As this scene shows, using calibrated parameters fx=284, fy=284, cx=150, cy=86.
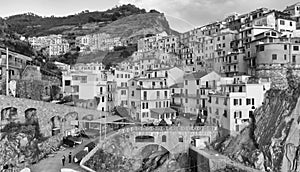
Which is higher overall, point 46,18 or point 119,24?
point 46,18

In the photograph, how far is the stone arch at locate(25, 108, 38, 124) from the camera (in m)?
27.0

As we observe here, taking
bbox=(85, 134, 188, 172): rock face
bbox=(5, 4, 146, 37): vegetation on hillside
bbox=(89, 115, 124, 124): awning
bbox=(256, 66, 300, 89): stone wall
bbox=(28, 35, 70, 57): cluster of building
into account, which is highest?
bbox=(5, 4, 146, 37): vegetation on hillside

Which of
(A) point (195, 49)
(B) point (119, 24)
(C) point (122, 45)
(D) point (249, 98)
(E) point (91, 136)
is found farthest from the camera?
(B) point (119, 24)

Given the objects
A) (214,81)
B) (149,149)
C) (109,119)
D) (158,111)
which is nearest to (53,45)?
(109,119)

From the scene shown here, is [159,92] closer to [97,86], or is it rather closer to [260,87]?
[97,86]

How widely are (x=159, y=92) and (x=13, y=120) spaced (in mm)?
15490

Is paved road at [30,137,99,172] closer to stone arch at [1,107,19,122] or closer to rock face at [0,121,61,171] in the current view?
rock face at [0,121,61,171]

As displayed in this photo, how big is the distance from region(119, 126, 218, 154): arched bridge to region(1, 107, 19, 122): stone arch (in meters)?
9.96

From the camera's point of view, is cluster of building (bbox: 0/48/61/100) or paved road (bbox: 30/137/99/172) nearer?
paved road (bbox: 30/137/99/172)

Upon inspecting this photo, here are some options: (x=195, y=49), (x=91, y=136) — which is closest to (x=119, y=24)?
(x=195, y=49)

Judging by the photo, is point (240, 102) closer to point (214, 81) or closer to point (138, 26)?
point (214, 81)

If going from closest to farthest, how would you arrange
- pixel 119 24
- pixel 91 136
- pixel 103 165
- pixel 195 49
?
pixel 103 165 < pixel 91 136 < pixel 195 49 < pixel 119 24

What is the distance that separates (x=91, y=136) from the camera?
2831 centimetres

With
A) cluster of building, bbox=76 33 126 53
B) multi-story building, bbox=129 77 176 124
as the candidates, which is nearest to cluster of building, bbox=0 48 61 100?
multi-story building, bbox=129 77 176 124
